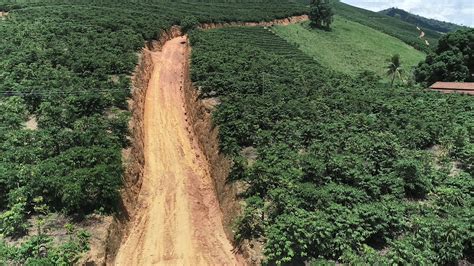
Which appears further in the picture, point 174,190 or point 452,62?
point 452,62

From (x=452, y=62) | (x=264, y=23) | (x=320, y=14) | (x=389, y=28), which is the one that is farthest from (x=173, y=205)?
(x=389, y=28)

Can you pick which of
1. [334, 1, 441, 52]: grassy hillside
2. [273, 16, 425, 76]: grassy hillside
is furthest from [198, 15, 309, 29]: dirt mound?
[334, 1, 441, 52]: grassy hillside

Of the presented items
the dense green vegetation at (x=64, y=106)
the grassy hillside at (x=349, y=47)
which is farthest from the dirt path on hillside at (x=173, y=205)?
the grassy hillside at (x=349, y=47)

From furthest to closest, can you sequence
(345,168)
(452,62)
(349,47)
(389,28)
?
1. (389,28)
2. (349,47)
3. (452,62)
4. (345,168)

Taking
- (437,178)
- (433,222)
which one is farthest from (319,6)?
(433,222)

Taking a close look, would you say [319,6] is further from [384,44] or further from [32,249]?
[32,249]

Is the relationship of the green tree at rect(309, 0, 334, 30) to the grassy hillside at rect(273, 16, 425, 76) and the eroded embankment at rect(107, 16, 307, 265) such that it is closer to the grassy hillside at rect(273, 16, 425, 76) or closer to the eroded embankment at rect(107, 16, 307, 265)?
the grassy hillside at rect(273, 16, 425, 76)

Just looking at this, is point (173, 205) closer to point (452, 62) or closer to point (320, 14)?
point (452, 62)
